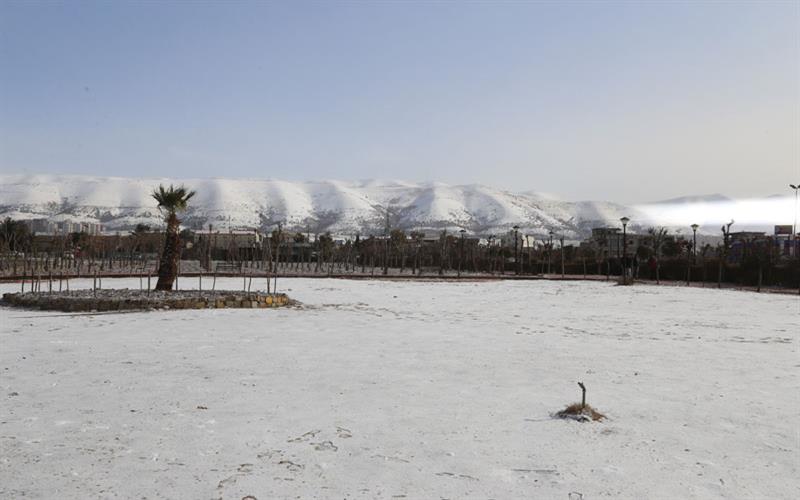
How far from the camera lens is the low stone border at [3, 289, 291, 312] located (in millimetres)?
15406

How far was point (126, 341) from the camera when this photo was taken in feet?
34.8

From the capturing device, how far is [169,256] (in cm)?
1827

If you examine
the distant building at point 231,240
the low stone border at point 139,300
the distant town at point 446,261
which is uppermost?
the distant building at point 231,240

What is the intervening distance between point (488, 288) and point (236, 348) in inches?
707

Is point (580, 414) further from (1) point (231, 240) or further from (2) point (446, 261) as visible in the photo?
(2) point (446, 261)

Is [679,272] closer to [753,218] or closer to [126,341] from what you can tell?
[753,218]

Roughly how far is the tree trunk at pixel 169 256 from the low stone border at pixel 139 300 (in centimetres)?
83

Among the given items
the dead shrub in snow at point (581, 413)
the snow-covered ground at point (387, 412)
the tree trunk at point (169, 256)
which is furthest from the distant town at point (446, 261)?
the dead shrub in snow at point (581, 413)

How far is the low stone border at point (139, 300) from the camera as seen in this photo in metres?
15.4

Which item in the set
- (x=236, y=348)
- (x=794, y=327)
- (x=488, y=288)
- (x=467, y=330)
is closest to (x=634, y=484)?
(x=236, y=348)

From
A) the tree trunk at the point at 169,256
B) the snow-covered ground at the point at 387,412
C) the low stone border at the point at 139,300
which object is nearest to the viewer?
the snow-covered ground at the point at 387,412

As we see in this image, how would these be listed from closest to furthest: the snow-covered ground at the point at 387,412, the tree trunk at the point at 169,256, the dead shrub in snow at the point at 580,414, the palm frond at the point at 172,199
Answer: the snow-covered ground at the point at 387,412
the dead shrub in snow at the point at 580,414
the tree trunk at the point at 169,256
the palm frond at the point at 172,199

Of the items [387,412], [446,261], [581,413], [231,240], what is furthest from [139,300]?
[446,261]

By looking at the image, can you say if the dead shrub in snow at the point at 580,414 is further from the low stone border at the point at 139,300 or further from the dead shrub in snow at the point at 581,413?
the low stone border at the point at 139,300
